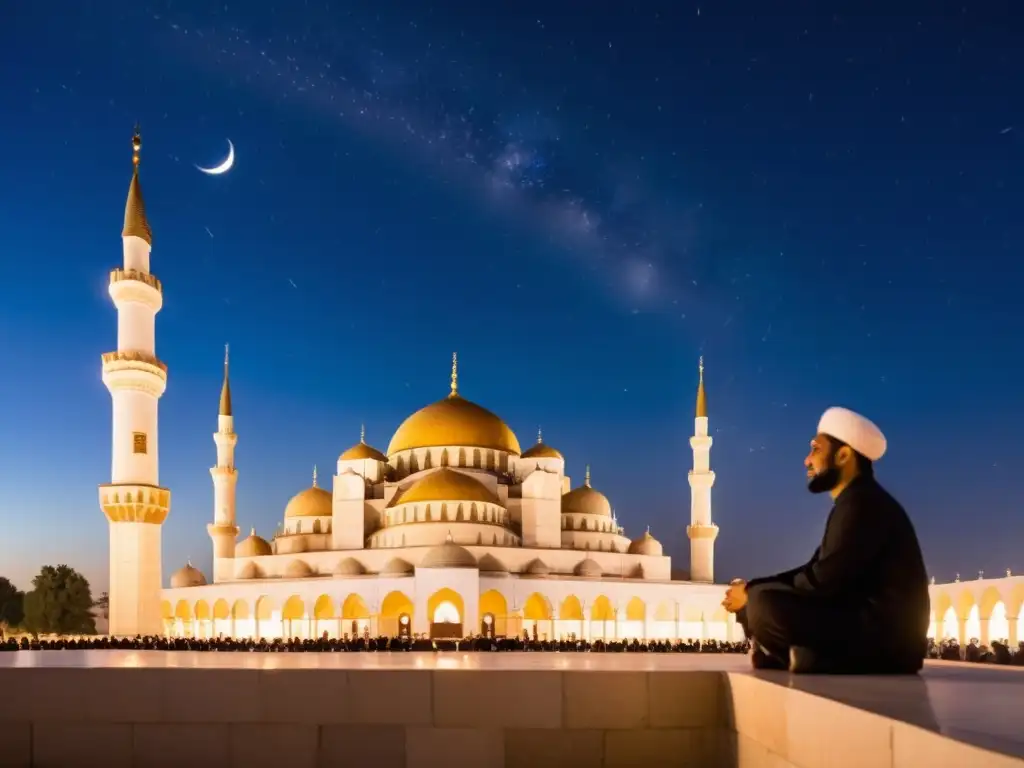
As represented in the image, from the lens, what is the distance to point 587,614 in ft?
127

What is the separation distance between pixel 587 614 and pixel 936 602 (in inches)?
536

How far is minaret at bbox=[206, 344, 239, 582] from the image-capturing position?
45625 mm

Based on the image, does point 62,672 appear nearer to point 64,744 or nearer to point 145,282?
point 64,744

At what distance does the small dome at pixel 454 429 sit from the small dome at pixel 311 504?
175 inches

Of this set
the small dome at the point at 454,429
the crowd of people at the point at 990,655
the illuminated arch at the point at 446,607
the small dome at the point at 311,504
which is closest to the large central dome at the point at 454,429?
the small dome at the point at 454,429

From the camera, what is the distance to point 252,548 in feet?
150

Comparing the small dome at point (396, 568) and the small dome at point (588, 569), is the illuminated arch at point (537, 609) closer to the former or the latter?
the small dome at point (588, 569)

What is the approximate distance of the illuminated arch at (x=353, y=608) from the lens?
3775 cm

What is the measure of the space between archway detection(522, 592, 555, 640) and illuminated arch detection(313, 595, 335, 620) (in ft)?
26.1

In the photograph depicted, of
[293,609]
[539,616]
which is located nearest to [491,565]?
[539,616]

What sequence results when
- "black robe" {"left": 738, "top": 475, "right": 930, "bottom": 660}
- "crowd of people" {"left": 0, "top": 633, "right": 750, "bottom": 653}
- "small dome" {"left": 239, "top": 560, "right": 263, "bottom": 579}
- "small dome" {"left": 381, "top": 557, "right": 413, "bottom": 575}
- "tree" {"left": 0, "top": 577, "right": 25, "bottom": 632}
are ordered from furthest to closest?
"tree" {"left": 0, "top": 577, "right": 25, "bottom": 632} < "small dome" {"left": 239, "top": 560, "right": 263, "bottom": 579} < "small dome" {"left": 381, "top": 557, "right": 413, "bottom": 575} < "crowd of people" {"left": 0, "top": 633, "right": 750, "bottom": 653} < "black robe" {"left": 738, "top": 475, "right": 930, "bottom": 660}

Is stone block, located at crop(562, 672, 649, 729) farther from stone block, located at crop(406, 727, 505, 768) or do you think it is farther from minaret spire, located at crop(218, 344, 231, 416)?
minaret spire, located at crop(218, 344, 231, 416)

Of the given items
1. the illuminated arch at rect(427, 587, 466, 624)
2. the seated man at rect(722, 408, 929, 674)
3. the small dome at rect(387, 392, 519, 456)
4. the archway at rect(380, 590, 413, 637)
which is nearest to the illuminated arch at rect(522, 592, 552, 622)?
the illuminated arch at rect(427, 587, 466, 624)

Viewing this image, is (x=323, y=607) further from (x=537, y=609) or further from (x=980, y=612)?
(x=980, y=612)
